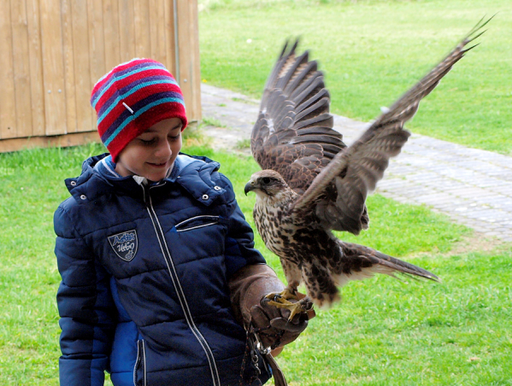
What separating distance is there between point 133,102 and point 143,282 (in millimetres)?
580

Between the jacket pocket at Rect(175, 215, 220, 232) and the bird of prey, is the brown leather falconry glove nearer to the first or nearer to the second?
the bird of prey

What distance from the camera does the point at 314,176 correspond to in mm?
2895

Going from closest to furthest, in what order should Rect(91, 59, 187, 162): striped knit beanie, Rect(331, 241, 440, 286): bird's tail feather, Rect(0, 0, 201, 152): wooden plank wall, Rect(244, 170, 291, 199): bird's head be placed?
Rect(91, 59, 187, 162): striped knit beanie < Rect(244, 170, 291, 199): bird's head < Rect(331, 241, 440, 286): bird's tail feather < Rect(0, 0, 201, 152): wooden plank wall

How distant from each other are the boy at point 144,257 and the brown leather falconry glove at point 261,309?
0.08ft

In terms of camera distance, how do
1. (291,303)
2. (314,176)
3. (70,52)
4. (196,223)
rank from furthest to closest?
(70,52), (314,176), (291,303), (196,223)

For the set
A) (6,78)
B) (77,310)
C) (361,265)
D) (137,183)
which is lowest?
(6,78)

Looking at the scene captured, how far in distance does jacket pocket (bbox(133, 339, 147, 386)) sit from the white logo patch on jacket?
0.30 metres

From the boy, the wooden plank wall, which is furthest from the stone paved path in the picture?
the boy

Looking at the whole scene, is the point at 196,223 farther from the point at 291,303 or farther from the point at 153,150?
the point at 291,303

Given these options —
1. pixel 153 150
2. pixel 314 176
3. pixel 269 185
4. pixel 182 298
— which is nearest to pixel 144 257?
pixel 182 298

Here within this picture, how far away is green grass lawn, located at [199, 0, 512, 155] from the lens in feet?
31.2

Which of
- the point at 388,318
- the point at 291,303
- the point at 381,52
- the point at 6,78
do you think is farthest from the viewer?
the point at 381,52

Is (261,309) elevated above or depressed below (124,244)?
below

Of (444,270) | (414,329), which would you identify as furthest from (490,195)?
(414,329)
